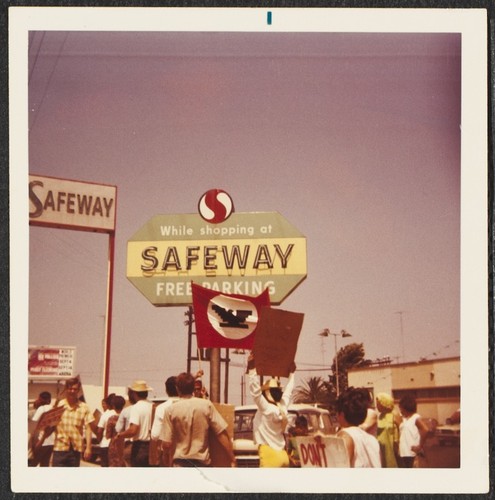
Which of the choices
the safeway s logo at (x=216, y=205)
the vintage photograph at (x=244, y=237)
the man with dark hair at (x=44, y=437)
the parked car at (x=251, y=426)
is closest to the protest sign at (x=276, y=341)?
the vintage photograph at (x=244, y=237)

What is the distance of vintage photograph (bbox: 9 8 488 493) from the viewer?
7.76ft

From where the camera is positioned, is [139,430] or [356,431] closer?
[356,431]

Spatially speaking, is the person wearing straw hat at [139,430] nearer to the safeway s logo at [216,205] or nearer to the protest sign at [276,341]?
the protest sign at [276,341]

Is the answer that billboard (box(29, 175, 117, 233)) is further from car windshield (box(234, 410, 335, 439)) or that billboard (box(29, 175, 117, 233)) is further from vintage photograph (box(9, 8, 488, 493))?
car windshield (box(234, 410, 335, 439))

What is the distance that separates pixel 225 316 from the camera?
7.94ft

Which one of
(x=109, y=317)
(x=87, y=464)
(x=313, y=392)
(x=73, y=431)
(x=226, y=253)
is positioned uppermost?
(x=226, y=253)

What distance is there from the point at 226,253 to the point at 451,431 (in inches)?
38.6

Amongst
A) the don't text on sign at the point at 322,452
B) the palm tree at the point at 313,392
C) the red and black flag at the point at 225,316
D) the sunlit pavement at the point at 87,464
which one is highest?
the red and black flag at the point at 225,316

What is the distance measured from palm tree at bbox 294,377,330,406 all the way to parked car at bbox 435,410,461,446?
398mm

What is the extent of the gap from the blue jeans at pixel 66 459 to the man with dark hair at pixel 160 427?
260 millimetres

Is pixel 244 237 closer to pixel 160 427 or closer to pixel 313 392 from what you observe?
pixel 313 392

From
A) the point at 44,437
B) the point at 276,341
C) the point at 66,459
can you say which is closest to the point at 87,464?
the point at 66,459

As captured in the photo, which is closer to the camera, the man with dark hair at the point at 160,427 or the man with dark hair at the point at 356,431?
the man with dark hair at the point at 356,431

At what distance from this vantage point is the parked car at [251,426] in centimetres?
234
